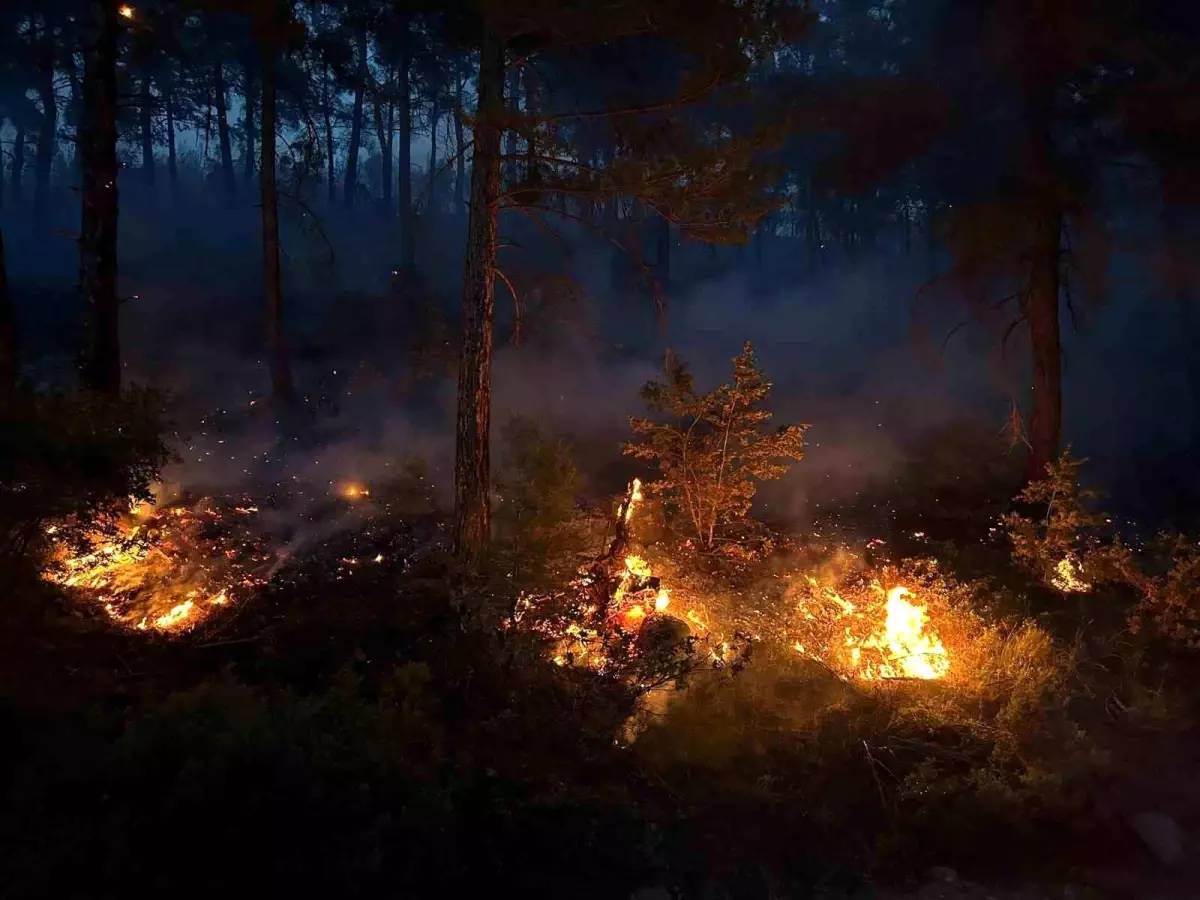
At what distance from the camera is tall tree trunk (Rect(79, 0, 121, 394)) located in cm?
771

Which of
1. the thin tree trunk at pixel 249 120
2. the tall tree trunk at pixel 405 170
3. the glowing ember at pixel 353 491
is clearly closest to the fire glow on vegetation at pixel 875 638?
the glowing ember at pixel 353 491

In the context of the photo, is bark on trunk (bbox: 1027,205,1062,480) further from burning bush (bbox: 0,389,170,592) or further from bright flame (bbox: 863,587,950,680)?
burning bush (bbox: 0,389,170,592)

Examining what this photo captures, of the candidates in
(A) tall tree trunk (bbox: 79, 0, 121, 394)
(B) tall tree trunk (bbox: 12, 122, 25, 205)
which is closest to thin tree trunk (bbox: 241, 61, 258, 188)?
(B) tall tree trunk (bbox: 12, 122, 25, 205)

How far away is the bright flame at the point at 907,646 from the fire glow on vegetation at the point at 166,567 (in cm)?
574

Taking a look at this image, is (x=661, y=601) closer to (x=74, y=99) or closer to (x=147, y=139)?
(x=74, y=99)

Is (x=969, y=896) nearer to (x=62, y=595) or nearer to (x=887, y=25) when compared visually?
(x=62, y=595)

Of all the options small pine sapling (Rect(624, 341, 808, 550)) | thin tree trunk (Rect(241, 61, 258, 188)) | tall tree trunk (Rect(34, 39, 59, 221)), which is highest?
thin tree trunk (Rect(241, 61, 258, 188))

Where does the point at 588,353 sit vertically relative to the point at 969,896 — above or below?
above

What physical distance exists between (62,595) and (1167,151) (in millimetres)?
12206

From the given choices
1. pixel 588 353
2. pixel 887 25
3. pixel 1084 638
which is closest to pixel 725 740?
pixel 1084 638

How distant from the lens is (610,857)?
4.13 m

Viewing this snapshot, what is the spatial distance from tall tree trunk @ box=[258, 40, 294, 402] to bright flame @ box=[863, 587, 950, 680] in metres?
11.0

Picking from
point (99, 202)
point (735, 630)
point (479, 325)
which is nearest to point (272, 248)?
point (99, 202)

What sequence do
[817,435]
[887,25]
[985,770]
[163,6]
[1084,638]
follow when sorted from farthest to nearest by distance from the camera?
[887,25], [817,435], [163,6], [1084,638], [985,770]
